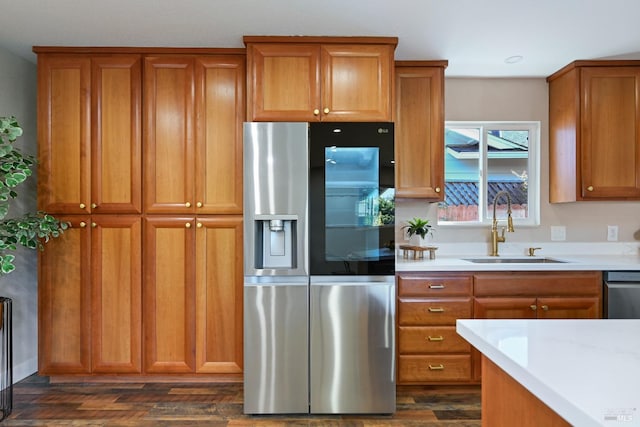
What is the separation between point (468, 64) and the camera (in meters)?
2.87

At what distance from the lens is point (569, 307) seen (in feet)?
8.25

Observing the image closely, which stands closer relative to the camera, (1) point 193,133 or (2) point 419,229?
(1) point 193,133

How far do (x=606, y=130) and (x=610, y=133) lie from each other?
1.4 inches

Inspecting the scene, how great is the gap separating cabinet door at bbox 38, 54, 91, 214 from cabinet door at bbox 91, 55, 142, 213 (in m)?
0.05

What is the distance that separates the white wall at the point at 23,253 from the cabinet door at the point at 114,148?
0.57 m

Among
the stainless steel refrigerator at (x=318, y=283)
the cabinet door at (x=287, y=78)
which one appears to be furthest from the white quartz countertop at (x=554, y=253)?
the cabinet door at (x=287, y=78)

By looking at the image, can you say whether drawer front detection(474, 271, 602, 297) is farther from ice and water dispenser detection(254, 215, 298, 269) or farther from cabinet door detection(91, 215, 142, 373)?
cabinet door detection(91, 215, 142, 373)

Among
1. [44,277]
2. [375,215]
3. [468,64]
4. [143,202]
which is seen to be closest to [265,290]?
[375,215]

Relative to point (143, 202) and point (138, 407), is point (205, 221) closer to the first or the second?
point (143, 202)

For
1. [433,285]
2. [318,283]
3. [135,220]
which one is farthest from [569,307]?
[135,220]

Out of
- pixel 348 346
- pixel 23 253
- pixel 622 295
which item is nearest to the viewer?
pixel 348 346

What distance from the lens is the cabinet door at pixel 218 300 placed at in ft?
8.47

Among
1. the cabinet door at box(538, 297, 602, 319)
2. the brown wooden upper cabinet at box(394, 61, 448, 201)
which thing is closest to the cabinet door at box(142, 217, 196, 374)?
the brown wooden upper cabinet at box(394, 61, 448, 201)

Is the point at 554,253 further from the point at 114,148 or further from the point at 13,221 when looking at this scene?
the point at 13,221
